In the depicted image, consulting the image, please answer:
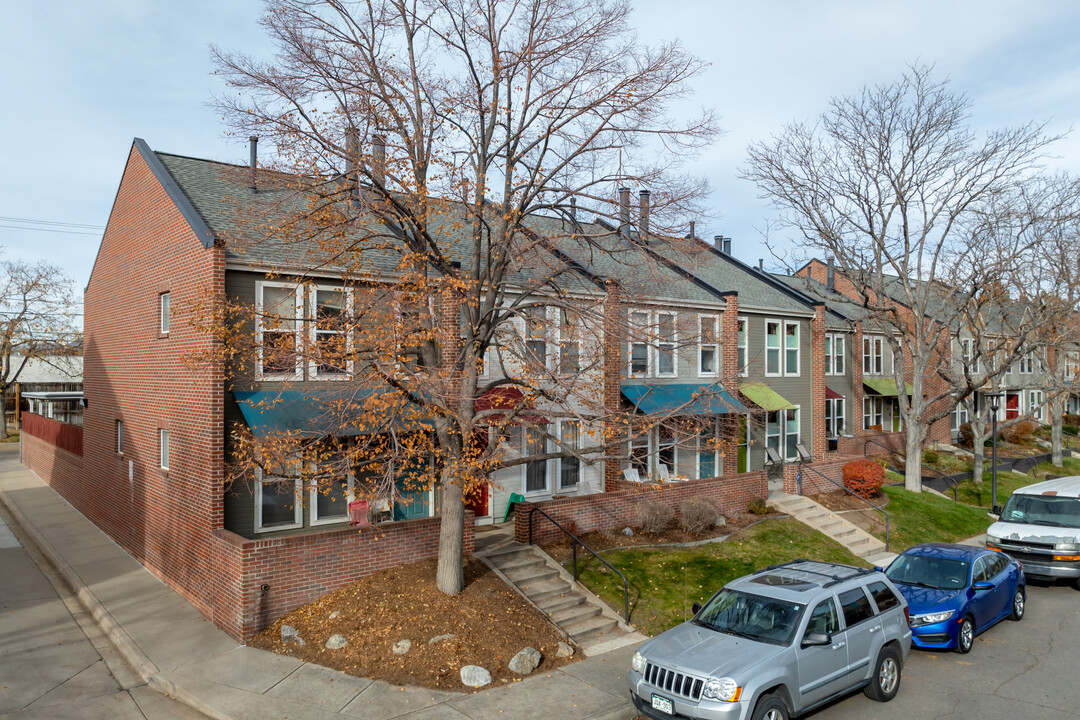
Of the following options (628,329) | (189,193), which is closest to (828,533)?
(628,329)

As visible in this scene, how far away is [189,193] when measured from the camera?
14930 mm

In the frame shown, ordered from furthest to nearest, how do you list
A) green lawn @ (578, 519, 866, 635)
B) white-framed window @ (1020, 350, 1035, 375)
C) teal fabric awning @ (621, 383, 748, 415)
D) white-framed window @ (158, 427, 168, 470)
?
white-framed window @ (1020, 350, 1035, 375) → teal fabric awning @ (621, 383, 748, 415) → white-framed window @ (158, 427, 168, 470) → green lawn @ (578, 519, 866, 635)

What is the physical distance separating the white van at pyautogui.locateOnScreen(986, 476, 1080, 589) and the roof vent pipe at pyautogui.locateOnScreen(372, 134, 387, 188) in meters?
15.9

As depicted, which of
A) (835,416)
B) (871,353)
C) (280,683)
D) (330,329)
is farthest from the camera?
(871,353)

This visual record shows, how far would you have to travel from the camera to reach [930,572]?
12.9m

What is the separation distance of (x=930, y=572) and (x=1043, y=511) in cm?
664

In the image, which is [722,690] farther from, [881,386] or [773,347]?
[881,386]

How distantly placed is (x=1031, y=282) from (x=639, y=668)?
28723 millimetres

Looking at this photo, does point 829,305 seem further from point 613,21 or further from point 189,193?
point 189,193

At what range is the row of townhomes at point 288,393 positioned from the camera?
11492 mm

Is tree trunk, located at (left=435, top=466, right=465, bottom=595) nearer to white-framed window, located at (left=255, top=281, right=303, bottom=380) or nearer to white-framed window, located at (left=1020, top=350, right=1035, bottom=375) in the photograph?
white-framed window, located at (left=255, top=281, right=303, bottom=380)

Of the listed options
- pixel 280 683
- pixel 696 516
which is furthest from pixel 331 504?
pixel 696 516

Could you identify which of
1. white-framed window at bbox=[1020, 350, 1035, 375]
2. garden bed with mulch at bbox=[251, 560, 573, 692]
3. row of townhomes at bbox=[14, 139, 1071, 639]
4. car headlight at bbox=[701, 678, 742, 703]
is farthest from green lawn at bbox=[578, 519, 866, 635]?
white-framed window at bbox=[1020, 350, 1035, 375]

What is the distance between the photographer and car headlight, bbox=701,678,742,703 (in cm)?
780
